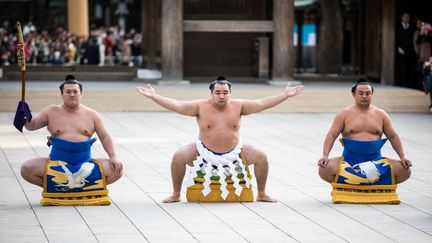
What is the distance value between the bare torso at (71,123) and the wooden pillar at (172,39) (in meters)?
9.10

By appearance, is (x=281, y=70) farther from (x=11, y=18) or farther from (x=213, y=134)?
(x=11, y=18)

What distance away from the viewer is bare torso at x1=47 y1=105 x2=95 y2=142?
284 inches

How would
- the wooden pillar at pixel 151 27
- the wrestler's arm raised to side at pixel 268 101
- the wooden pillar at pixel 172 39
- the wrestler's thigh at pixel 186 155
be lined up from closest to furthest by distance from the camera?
the wrestler's arm raised to side at pixel 268 101 → the wrestler's thigh at pixel 186 155 → the wooden pillar at pixel 172 39 → the wooden pillar at pixel 151 27

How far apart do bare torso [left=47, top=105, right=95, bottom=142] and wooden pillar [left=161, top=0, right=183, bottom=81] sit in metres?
9.10

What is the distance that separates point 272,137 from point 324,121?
6.94 feet

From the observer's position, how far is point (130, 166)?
940 centimetres

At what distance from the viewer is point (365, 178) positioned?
7281 mm

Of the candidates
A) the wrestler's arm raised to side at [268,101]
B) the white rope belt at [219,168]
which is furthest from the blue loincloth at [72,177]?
the wrestler's arm raised to side at [268,101]

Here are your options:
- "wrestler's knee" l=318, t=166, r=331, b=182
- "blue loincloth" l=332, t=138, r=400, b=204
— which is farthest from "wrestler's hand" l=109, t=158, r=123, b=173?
"blue loincloth" l=332, t=138, r=400, b=204

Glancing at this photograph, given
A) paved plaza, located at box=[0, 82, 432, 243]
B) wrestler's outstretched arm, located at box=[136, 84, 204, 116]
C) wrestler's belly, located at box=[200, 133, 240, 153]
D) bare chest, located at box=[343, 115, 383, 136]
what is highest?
wrestler's outstretched arm, located at box=[136, 84, 204, 116]

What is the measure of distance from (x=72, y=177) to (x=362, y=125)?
82.0 inches

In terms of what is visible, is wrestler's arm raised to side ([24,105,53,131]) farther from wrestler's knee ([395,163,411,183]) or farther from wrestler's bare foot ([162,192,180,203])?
wrestler's knee ([395,163,411,183])

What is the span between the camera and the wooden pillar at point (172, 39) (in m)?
16.3

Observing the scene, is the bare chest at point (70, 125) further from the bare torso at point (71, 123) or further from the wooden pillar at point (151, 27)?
the wooden pillar at point (151, 27)
